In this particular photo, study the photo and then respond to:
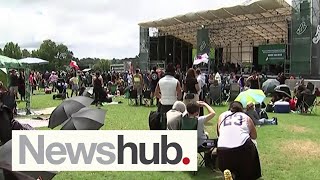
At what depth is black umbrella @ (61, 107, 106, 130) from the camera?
536 cm

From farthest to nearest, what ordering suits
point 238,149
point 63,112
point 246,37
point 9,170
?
point 246,37 < point 63,112 < point 238,149 < point 9,170

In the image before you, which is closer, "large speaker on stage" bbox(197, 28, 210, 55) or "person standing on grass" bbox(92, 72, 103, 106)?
"person standing on grass" bbox(92, 72, 103, 106)

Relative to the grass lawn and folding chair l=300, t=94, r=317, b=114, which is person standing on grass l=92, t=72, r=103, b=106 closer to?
the grass lawn

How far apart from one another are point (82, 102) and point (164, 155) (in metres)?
2.58

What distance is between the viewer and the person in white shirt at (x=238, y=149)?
5.35 m

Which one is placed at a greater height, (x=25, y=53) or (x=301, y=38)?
(x=25, y=53)

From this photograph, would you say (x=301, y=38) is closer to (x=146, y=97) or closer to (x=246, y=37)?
(x=146, y=97)

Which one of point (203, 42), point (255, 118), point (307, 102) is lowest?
point (255, 118)

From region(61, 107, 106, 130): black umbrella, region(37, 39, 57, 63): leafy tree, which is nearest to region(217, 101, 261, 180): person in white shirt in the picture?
region(61, 107, 106, 130): black umbrella

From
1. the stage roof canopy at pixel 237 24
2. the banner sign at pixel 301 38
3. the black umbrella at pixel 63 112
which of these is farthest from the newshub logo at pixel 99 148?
the stage roof canopy at pixel 237 24

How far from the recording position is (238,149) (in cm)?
533

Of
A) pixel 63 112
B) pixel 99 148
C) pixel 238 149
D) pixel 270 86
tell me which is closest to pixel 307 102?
pixel 270 86

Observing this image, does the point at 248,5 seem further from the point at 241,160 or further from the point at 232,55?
the point at 241,160

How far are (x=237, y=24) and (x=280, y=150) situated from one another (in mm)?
32901
